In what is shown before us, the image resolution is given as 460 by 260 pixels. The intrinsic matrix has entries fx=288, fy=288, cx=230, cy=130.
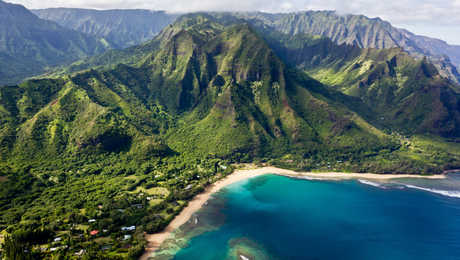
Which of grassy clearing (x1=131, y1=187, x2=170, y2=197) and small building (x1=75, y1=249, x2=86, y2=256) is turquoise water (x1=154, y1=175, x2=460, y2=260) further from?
small building (x1=75, y1=249, x2=86, y2=256)

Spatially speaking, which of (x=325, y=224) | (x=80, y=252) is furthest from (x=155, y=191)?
(x=325, y=224)

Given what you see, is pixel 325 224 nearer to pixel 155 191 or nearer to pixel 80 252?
pixel 155 191

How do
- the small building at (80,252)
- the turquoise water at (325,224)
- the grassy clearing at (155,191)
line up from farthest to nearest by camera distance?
A: the grassy clearing at (155,191)
the turquoise water at (325,224)
the small building at (80,252)

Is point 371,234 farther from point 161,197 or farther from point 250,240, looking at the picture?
point 161,197

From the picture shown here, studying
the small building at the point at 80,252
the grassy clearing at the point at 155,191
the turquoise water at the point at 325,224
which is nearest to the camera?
the small building at the point at 80,252

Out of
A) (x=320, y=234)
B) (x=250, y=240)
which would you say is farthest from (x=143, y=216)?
(x=320, y=234)

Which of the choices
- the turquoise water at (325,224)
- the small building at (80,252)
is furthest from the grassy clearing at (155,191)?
the small building at (80,252)

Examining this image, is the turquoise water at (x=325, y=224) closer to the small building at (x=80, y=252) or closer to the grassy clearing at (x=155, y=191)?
the grassy clearing at (x=155, y=191)

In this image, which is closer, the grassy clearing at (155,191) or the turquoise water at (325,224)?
the turquoise water at (325,224)
